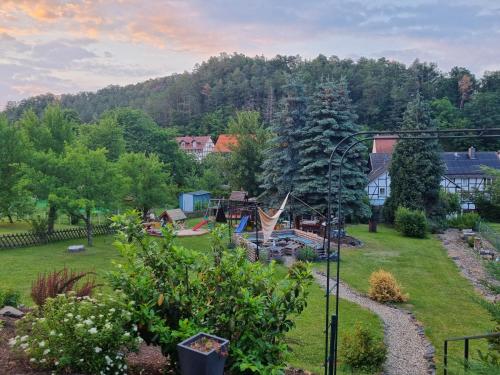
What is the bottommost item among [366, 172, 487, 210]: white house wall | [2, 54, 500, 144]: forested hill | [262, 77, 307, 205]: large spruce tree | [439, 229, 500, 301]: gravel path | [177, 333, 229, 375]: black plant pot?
[439, 229, 500, 301]: gravel path

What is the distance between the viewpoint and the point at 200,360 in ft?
13.6

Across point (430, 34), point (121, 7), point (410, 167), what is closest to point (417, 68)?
point (410, 167)

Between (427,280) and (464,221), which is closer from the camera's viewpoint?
(427,280)

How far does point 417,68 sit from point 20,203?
61170 mm

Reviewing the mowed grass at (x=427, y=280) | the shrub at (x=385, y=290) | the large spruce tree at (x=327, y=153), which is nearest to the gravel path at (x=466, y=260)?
the mowed grass at (x=427, y=280)

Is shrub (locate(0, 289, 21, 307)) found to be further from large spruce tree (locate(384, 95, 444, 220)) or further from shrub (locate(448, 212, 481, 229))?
shrub (locate(448, 212, 481, 229))

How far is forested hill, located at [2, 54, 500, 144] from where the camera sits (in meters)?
50.4

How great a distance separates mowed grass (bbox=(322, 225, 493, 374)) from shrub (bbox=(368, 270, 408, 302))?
15.2 inches

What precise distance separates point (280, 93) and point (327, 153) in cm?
4846

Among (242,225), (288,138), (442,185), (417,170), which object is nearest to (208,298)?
(242,225)

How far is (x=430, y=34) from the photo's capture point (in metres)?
18.9

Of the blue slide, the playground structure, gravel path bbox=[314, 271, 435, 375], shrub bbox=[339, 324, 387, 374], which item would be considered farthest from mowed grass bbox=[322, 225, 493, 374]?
the blue slide

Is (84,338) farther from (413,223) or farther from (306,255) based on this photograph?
(413,223)

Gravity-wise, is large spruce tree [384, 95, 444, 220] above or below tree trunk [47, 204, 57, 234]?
above
